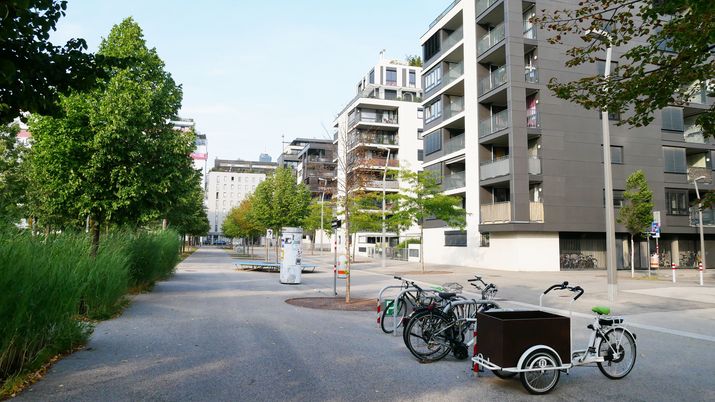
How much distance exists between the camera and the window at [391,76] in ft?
235

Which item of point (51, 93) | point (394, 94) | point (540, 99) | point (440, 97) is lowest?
point (51, 93)

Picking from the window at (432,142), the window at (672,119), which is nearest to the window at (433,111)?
the window at (432,142)

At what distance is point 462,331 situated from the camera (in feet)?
23.5

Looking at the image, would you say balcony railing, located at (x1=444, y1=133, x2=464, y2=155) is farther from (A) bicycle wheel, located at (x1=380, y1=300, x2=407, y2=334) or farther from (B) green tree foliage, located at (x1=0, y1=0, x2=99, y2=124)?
(B) green tree foliage, located at (x1=0, y1=0, x2=99, y2=124)

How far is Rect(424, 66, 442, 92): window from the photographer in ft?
131

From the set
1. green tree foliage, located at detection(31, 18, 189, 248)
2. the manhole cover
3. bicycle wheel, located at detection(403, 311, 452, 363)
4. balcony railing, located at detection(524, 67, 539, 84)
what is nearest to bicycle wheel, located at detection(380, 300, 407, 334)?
bicycle wheel, located at detection(403, 311, 452, 363)

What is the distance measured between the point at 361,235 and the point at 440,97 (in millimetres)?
29525

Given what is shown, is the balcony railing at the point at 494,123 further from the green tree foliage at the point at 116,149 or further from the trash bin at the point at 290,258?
the green tree foliage at the point at 116,149

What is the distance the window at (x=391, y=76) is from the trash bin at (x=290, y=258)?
5547 centimetres

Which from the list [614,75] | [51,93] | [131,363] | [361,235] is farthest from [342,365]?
[361,235]

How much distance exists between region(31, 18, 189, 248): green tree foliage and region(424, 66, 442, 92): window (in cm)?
2877

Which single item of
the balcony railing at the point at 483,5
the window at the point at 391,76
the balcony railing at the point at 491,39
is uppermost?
the window at the point at 391,76

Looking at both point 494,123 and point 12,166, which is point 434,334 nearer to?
point 494,123

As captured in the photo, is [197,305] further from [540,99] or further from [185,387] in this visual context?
[540,99]
